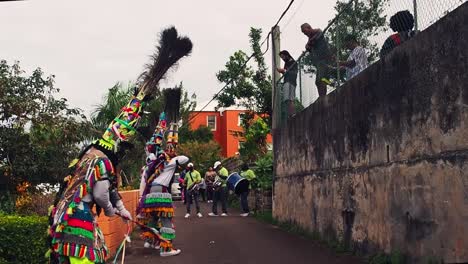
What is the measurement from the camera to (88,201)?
5.53 m

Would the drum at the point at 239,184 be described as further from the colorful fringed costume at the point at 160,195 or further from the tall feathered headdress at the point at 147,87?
the tall feathered headdress at the point at 147,87

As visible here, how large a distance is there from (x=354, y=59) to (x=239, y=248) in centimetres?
406

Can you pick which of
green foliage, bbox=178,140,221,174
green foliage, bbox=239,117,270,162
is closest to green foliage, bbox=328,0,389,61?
green foliage, bbox=239,117,270,162

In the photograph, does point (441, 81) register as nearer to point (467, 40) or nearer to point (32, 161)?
point (467, 40)

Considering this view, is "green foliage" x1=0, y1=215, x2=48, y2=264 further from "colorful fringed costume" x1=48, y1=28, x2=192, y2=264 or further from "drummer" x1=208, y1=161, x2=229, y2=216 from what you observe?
"drummer" x1=208, y1=161, x2=229, y2=216

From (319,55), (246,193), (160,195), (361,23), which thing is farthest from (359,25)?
(246,193)

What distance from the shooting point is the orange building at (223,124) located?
173 ft

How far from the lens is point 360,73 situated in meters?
9.25

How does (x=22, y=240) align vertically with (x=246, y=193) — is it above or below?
below

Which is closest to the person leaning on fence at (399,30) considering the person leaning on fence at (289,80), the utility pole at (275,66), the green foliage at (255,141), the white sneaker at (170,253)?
the white sneaker at (170,253)

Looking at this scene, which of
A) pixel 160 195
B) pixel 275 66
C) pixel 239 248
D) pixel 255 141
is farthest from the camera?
pixel 255 141

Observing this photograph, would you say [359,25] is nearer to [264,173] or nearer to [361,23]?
[361,23]

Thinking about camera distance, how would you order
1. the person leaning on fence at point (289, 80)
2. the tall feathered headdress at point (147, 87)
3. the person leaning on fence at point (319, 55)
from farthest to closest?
the person leaning on fence at point (289, 80)
the person leaning on fence at point (319, 55)
the tall feathered headdress at point (147, 87)

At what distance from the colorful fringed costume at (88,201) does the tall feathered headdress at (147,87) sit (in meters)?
0.01
